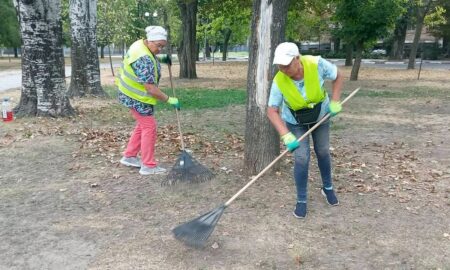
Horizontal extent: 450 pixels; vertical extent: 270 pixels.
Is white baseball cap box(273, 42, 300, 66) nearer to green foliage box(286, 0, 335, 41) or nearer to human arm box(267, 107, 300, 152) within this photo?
human arm box(267, 107, 300, 152)

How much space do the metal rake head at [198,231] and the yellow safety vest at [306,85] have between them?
1174 millimetres

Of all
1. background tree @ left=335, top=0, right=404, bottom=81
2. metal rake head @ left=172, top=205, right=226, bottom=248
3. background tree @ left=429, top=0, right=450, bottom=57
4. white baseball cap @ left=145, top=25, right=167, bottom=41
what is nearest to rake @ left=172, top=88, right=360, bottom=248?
metal rake head @ left=172, top=205, right=226, bottom=248

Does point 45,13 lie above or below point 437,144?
above

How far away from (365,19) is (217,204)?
16381 millimetres

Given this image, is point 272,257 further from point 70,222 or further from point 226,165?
point 226,165

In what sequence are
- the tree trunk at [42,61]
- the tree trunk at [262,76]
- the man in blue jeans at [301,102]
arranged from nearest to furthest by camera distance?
the man in blue jeans at [301,102] < the tree trunk at [262,76] < the tree trunk at [42,61]

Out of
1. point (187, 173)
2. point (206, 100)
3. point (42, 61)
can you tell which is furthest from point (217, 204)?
Answer: point (206, 100)

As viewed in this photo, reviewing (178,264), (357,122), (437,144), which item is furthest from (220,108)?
(178,264)

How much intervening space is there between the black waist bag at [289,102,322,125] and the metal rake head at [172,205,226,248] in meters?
1.16

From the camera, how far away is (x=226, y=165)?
19.9 feet

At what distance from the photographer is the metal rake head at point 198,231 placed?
3.73 metres

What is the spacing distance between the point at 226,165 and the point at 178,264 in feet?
8.45

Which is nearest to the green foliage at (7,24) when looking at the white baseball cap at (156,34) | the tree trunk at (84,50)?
the tree trunk at (84,50)

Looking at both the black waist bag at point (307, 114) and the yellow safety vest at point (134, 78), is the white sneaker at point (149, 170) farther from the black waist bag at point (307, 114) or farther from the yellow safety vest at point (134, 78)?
the black waist bag at point (307, 114)
